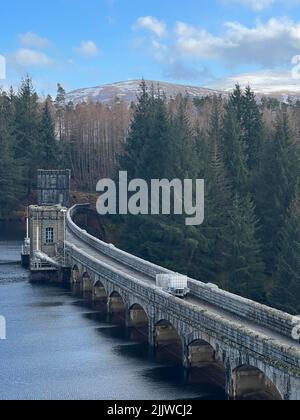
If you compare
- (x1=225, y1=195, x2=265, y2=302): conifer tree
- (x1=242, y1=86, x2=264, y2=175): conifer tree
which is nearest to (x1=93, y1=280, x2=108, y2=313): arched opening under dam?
(x1=225, y1=195, x2=265, y2=302): conifer tree

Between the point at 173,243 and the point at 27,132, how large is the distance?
205 ft

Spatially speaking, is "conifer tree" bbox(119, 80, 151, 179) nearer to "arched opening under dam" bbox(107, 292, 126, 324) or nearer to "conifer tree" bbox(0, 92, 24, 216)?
"conifer tree" bbox(0, 92, 24, 216)

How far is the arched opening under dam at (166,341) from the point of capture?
141 feet

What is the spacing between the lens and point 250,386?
113 feet

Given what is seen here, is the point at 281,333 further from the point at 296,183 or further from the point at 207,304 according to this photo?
the point at 296,183

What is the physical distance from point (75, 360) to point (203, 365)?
7.43 metres

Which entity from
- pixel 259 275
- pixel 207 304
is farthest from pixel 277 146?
pixel 207 304

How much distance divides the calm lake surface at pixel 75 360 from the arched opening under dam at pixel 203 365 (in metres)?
0.88

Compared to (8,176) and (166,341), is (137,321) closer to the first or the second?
(166,341)

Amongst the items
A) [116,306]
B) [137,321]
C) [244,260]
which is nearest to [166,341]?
[137,321]

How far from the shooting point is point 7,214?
367 feet

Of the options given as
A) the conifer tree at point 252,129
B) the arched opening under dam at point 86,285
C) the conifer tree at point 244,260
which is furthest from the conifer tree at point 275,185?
the arched opening under dam at point 86,285

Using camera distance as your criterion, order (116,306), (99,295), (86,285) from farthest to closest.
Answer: (86,285), (99,295), (116,306)

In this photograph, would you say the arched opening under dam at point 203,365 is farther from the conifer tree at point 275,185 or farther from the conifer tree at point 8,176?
the conifer tree at point 8,176
